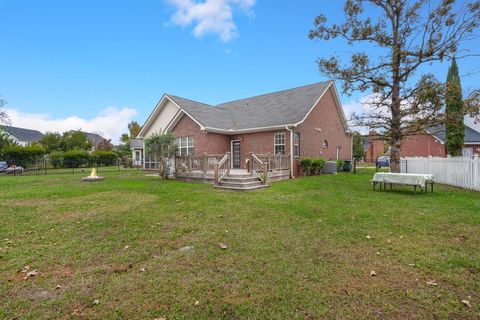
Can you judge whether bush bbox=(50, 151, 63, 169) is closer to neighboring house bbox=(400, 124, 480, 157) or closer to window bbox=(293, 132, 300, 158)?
window bbox=(293, 132, 300, 158)

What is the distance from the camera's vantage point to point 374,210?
6691mm

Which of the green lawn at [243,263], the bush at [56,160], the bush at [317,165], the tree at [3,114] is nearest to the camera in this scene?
the green lawn at [243,263]

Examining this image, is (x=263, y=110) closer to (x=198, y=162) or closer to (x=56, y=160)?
(x=198, y=162)

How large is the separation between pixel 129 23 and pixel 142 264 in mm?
15243

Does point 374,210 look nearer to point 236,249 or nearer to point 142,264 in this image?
point 236,249

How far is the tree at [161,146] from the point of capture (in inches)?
543

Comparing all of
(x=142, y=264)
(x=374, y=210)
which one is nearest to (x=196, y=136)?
(x=374, y=210)

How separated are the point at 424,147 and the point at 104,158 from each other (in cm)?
4110

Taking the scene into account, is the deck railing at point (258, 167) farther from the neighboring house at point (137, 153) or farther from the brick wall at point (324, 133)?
the neighboring house at point (137, 153)

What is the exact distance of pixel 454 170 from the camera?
11742 mm

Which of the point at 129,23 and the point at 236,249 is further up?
the point at 129,23

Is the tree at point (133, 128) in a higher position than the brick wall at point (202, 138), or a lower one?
higher

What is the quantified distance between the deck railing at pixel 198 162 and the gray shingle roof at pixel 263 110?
330 centimetres

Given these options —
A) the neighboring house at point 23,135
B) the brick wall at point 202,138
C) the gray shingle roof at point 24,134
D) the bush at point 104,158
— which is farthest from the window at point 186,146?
the gray shingle roof at point 24,134
